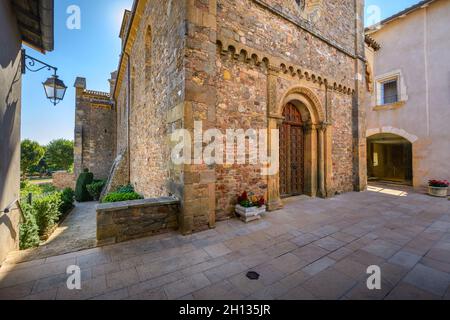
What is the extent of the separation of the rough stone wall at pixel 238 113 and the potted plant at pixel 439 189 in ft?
23.7

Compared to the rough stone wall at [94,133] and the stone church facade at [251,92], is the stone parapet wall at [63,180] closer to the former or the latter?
the rough stone wall at [94,133]

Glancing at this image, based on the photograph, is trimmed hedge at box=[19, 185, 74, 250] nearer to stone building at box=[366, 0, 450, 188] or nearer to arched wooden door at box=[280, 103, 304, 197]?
arched wooden door at box=[280, 103, 304, 197]

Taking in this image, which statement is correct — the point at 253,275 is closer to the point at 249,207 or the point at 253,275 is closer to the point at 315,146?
the point at 249,207

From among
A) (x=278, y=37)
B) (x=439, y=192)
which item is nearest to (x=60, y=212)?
(x=278, y=37)

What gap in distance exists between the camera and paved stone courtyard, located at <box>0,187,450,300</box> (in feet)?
7.36

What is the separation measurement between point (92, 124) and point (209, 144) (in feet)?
54.8

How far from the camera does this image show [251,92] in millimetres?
5160

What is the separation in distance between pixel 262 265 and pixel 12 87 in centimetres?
509

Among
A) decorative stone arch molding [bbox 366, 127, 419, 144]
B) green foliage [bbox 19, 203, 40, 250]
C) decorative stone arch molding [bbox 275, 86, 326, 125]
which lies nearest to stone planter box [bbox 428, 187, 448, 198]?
decorative stone arch molding [bbox 366, 127, 419, 144]

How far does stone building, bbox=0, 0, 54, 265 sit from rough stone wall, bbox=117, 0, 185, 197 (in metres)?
2.28

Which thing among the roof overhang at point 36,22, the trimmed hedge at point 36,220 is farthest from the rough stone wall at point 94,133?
the roof overhang at point 36,22

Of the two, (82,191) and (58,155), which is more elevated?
(58,155)

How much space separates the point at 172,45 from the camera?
15.0 ft

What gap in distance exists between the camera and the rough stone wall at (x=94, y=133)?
51.9 feet
